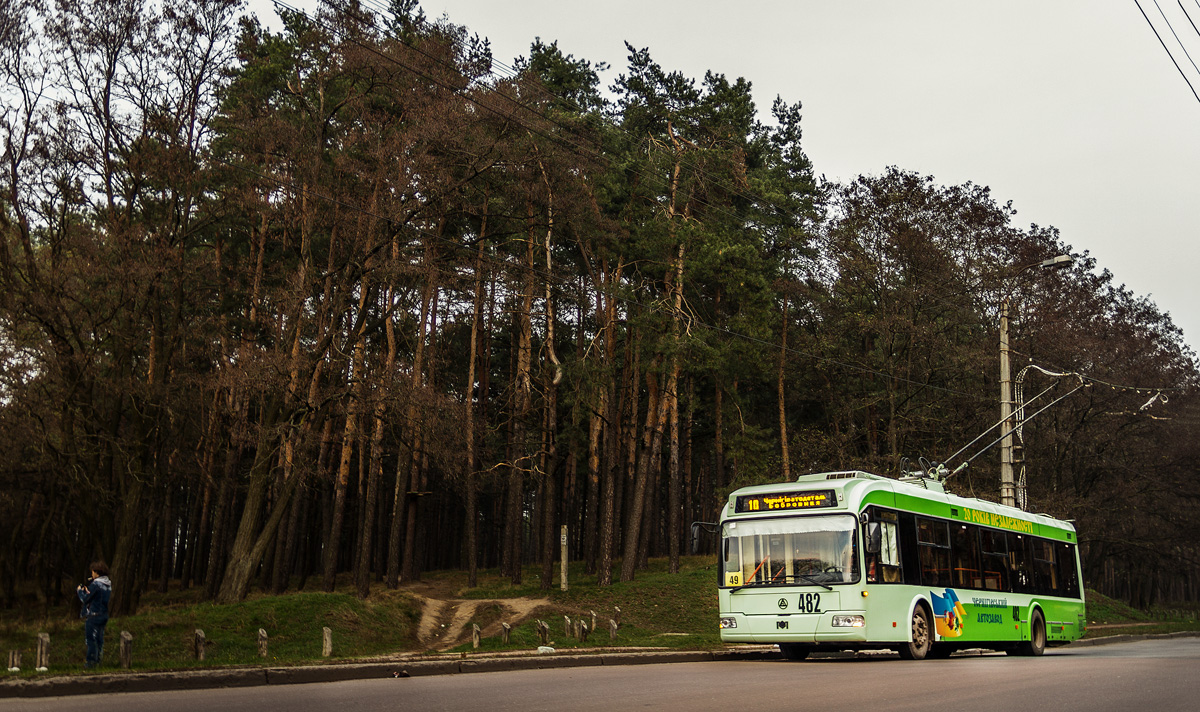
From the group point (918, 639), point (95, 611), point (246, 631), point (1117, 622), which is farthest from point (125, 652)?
point (1117, 622)

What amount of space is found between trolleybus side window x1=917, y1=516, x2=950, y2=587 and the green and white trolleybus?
0.07 feet

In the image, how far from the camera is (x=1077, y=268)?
45750 millimetres

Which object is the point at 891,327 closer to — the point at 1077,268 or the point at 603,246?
the point at 603,246

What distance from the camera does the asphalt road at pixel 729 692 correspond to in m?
9.98

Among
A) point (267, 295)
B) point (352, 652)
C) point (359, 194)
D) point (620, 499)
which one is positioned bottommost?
point (352, 652)

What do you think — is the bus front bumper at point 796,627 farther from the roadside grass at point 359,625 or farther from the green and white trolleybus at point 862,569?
the roadside grass at point 359,625

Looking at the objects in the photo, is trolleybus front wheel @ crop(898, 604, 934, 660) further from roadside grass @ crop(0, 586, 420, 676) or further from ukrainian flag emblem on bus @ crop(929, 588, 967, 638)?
roadside grass @ crop(0, 586, 420, 676)

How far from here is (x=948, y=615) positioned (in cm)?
1909

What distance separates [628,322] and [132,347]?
1695cm

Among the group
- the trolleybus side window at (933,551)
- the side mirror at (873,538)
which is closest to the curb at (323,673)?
the trolleybus side window at (933,551)

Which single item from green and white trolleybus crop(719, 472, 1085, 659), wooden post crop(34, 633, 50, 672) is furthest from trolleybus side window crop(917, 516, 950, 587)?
wooden post crop(34, 633, 50, 672)

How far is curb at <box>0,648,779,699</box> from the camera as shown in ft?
37.3

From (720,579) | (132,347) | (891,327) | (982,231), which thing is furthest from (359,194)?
(982,231)

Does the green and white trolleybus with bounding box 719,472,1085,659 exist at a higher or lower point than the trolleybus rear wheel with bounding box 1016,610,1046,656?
higher
